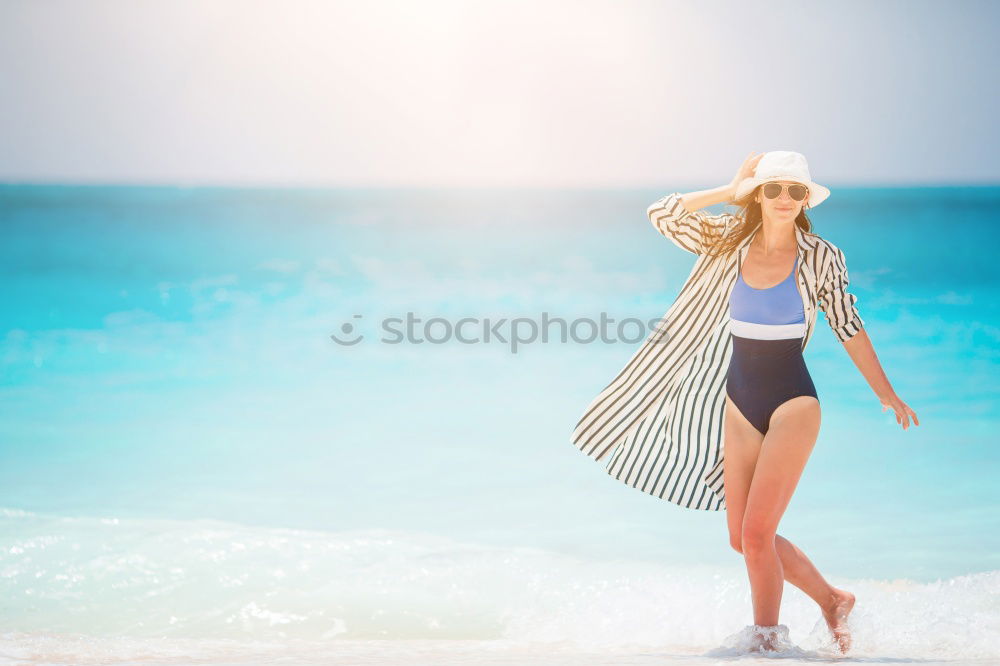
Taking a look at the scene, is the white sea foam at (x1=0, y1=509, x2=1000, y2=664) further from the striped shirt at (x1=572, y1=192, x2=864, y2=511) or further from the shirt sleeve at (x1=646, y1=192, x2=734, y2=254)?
the shirt sleeve at (x1=646, y1=192, x2=734, y2=254)

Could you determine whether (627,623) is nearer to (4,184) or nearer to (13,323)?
(13,323)

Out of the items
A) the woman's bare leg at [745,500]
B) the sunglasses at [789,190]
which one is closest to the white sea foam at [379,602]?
the woman's bare leg at [745,500]

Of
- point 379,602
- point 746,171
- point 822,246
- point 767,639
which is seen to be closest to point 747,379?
point 822,246

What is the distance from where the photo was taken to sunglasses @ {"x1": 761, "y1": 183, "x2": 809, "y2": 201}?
2371 mm

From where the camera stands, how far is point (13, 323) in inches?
352

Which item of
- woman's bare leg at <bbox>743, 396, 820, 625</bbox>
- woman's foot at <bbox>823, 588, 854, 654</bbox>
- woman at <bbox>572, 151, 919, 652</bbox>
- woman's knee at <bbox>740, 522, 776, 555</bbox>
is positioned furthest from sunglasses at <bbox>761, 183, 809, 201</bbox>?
woman's foot at <bbox>823, 588, 854, 654</bbox>

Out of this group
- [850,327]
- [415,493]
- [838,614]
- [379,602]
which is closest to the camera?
[850,327]

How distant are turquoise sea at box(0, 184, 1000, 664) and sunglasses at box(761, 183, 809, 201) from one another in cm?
104

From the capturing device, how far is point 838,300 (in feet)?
7.95

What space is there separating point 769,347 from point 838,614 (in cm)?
73

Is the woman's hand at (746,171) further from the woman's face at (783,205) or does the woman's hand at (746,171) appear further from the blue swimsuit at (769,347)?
the blue swimsuit at (769,347)

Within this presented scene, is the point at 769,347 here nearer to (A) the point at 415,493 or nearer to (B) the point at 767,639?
(B) the point at 767,639

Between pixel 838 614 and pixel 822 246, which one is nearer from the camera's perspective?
pixel 822 246

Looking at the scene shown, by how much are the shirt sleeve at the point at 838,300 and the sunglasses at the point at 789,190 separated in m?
0.16
